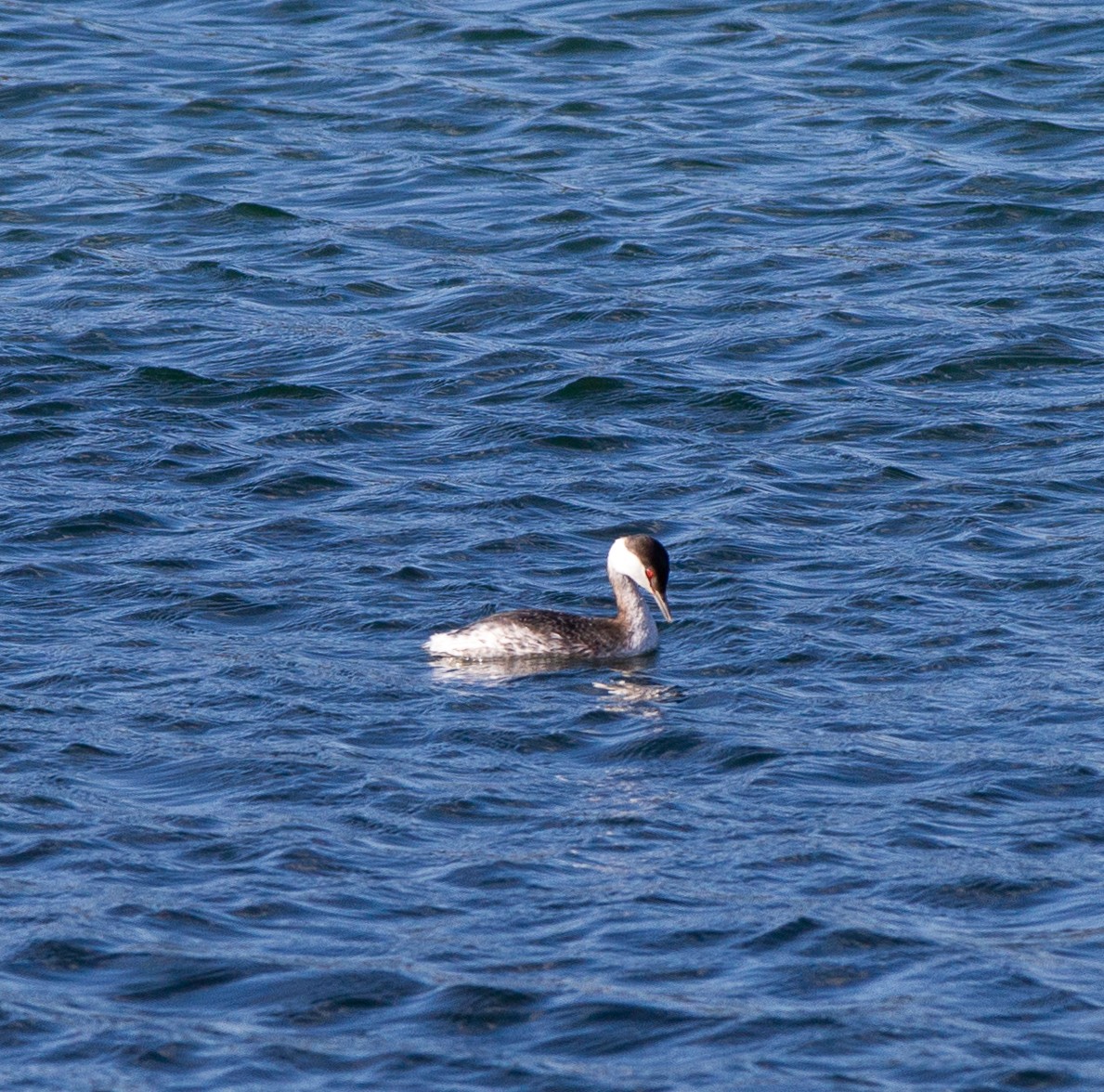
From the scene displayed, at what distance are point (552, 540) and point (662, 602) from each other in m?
1.54

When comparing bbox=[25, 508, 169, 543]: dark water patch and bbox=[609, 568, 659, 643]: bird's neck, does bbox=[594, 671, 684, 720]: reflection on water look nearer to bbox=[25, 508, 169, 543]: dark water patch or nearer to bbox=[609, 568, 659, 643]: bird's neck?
bbox=[609, 568, 659, 643]: bird's neck

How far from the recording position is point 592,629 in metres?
13.6

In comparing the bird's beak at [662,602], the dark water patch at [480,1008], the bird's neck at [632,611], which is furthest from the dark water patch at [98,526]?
the dark water patch at [480,1008]

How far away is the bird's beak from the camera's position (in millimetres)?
13711

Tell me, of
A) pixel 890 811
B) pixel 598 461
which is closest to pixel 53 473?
pixel 598 461

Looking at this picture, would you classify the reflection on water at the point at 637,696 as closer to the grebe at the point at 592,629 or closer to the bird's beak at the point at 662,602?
the grebe at the point at 592,629

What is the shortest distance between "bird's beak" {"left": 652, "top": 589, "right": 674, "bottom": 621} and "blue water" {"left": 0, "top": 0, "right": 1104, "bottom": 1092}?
15.7 inches

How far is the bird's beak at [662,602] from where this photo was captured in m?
13.7

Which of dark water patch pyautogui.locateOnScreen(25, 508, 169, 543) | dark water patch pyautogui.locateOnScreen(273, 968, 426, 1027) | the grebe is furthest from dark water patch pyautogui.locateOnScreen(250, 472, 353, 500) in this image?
dark water patch pyautogui.locateOnScreen(273, 968, 426, 1027)

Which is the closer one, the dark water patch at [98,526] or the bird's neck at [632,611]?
the bird's neck at [632,611]

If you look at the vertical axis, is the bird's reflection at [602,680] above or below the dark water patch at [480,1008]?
below

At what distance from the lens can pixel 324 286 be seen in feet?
66.1

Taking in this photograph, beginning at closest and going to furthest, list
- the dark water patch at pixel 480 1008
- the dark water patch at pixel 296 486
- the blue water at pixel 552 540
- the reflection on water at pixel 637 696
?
the dark water patch at pixel 480 1008 → the blue water at pixel 552 540 → the reflection on water at pixel 637 696 → the dark water patch at pixel 296 486

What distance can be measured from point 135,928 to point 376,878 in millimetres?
1161
